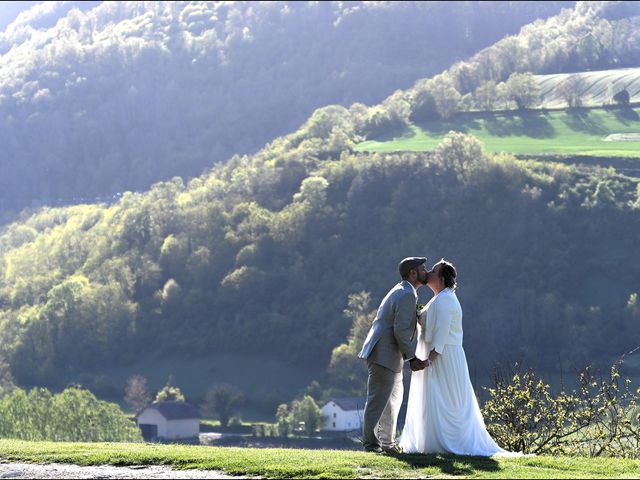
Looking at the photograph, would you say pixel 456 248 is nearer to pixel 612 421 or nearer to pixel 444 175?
pixel 444 175

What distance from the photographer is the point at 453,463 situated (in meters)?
17.2

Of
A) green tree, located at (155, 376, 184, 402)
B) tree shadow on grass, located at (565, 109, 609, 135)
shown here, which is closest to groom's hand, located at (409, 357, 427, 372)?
green tree, located at (155, 376, 184, 402)

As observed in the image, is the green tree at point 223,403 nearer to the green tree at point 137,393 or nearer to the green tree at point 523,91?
the green tree at point 137,393

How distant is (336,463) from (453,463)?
1473 mm

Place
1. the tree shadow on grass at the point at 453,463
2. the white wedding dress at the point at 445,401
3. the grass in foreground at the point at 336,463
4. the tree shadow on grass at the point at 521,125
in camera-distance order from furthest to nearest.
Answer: the tree shadow on grass at the point at 521,125 < the white wedding dress at the point at 445,401 < the tree shadow on grass at the point at 453,463 < the grass in foreground at the point at 336,463

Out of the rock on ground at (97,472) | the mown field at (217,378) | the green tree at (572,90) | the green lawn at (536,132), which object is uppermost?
the green tree at (572,90)

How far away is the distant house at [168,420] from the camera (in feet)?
314

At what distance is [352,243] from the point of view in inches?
5335

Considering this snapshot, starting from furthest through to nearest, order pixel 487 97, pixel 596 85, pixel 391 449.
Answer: pixel 487 97 < pixel 596 85 < pixel 391 449

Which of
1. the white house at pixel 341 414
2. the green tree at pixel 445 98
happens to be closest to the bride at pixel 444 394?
the white house at pixel 341 414

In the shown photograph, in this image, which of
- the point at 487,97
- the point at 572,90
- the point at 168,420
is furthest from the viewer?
the point at 487,97

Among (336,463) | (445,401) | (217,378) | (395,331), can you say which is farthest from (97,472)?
(217,378)

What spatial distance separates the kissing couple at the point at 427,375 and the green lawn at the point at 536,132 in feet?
365

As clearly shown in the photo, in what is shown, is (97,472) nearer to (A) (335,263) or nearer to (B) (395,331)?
(B) (395,331)
